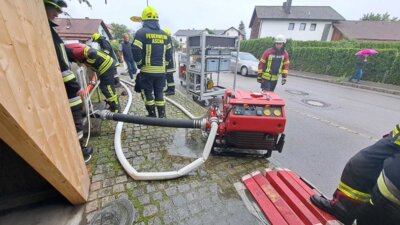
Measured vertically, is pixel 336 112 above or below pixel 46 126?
below

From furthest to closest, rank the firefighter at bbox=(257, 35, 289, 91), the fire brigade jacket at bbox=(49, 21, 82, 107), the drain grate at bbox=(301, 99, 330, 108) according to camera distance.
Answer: the drain grate at bbox=(301, 99, 330, 108) < the firefighter at bbox=(257, 35, 289, 91) < the fire brigade jacket at bbox=(49, 21, 82, 107)

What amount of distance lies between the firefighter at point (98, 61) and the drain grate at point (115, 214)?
2.15 metres

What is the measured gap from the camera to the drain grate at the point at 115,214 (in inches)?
74.4

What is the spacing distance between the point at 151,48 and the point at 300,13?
34.2 metres

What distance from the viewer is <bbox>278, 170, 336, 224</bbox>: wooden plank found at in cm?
194

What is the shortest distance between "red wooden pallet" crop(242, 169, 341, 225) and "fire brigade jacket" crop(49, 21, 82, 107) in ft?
8.06

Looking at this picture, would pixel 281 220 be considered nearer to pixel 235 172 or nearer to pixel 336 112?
pixel 235 172

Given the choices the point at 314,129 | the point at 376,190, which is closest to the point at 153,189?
the point at 376,190

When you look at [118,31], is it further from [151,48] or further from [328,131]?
[328,131]

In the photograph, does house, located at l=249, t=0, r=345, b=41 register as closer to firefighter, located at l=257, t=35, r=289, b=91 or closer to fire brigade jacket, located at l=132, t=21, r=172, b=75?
firefighter, located at l=257, t=35, r=289, b=91

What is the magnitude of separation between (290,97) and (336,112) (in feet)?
6.02

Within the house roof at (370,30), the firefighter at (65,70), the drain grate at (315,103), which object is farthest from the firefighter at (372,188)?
the house roof at (370,30)

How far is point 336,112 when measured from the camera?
18.6 feet

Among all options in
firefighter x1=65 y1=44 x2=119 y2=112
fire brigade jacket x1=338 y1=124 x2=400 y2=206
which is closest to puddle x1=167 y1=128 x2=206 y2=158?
firefighter x1=65 y1=44 x2=119 y2=112
